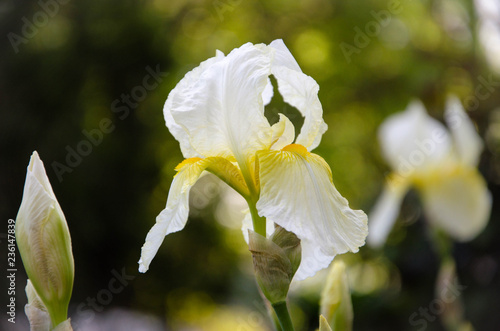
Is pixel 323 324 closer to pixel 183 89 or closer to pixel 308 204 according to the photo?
pixel 308 204

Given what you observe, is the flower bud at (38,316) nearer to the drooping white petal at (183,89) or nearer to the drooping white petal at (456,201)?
the drooping white petal at (183,89)

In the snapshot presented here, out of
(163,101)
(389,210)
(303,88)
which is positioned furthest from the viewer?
(163,101)

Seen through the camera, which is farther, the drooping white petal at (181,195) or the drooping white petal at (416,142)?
the drooping white petal at (416,142)

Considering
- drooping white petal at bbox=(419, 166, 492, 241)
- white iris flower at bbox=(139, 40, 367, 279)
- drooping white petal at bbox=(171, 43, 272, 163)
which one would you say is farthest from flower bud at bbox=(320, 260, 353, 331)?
drooping white petal at bbox=(419, 166, 492, 241)

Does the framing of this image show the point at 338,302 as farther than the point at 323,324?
Yes

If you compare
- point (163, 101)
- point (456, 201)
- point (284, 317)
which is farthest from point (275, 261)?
point (163, 101)

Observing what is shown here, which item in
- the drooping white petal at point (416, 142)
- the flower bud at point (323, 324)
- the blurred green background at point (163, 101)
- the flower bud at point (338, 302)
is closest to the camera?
the flower bud at point (323, 324)

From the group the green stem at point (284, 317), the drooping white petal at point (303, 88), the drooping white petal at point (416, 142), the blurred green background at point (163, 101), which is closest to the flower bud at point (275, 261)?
the green stem at point (284, 317)

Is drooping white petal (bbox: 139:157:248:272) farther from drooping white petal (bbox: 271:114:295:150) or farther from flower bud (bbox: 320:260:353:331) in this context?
flower bud (bbox: 320:260:353:331)
